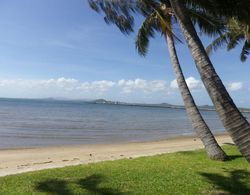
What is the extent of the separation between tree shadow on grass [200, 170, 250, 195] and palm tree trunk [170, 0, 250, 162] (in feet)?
5.85

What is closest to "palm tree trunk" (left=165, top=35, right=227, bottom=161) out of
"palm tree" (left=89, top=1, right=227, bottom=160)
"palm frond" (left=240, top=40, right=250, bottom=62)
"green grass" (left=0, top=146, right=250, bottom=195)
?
"palm tree" (left=89, top=1, right=227, bottom=160)

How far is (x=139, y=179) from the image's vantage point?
870 cm

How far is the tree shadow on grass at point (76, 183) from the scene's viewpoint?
25.0 ft

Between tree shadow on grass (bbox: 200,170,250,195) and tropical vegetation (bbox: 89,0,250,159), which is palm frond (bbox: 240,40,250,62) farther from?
tree shadow on grass (bbox: 200,170,250,195)

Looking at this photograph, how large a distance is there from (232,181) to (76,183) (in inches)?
136

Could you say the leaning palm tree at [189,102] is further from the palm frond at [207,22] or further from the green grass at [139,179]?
the palm frond at [207,22]

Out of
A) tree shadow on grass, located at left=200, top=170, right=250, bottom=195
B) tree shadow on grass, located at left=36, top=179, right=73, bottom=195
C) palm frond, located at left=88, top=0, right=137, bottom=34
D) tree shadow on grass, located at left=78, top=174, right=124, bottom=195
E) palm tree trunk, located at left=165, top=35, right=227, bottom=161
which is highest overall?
palm frond, located at left=88, top=0, right=137, bottom=34

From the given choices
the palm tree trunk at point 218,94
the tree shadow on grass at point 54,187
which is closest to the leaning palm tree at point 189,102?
the palm tree trunk at point 218,94

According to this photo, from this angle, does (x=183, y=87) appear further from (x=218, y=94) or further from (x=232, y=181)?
(x=218, y=94)

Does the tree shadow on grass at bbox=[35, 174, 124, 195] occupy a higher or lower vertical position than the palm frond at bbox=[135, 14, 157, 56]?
lower

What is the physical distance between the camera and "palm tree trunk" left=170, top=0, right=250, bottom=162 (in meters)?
6.38

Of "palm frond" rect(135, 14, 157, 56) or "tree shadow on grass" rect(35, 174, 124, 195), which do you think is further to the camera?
"palm frond" rect(135, 14, 157, 56)

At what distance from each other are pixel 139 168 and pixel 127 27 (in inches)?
211

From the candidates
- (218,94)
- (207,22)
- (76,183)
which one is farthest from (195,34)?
(207,22)
